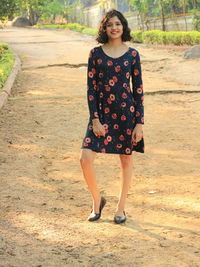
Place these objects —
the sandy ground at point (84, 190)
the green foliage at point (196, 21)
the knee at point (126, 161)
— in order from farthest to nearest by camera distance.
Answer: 1. the green foliage at point (196, 21)
2. the knee at point (126, 161)
3. the sandy ground at point (84, 190)

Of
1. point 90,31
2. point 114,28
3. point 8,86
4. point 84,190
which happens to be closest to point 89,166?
point 114,28

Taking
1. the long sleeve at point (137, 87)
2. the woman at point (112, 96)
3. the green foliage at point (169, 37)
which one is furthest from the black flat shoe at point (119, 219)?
the green foliage at point (169, 37)

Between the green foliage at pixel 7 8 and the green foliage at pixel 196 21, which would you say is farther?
the green foliage at pixel 196 21

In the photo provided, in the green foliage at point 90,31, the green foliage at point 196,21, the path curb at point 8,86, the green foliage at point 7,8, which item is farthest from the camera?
the green foliage at point 90,31

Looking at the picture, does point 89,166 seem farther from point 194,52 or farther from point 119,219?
point 194,52

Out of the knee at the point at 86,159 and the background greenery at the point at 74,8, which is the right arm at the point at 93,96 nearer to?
the knee at the point at 86,159

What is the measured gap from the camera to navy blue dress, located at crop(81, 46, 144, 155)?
12.7 feet

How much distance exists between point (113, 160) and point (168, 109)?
336 cm

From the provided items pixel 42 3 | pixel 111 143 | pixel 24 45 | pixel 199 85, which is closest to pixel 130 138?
pixel 111 143

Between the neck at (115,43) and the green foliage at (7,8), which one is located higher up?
the neck at (115,43)

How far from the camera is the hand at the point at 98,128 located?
386 cm

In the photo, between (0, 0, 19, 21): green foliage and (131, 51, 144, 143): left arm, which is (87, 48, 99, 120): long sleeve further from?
(0, 0, 19, 21): green foliage

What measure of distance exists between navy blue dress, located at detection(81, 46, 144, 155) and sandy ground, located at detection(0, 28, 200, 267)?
0.67 meters

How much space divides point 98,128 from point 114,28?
0.76 meters
